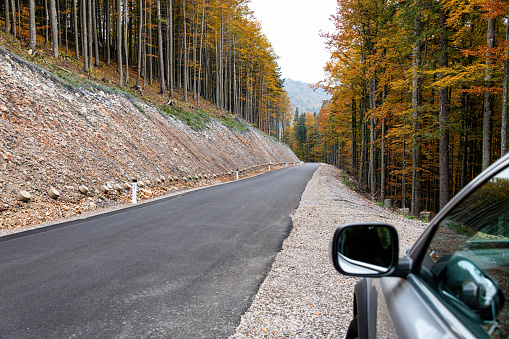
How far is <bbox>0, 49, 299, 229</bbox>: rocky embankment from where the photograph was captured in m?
8.52

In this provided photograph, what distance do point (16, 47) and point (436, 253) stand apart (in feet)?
68.7

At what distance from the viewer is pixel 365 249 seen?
1.65 meters

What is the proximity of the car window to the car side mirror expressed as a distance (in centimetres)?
18

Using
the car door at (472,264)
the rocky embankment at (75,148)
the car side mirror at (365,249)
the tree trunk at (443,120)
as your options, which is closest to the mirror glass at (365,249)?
the car side mirror at (365,249)

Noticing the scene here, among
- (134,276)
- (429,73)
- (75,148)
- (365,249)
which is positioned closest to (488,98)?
(429,73)

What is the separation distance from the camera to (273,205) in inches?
420

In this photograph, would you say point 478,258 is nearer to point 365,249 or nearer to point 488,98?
point 365,249

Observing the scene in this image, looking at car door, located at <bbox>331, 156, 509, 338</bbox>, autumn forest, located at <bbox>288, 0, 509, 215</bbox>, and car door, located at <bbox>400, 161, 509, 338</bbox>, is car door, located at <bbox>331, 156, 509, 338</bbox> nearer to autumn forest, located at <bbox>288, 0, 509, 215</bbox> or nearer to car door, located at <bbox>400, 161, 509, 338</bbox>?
car door, located at <bbox>400, 161, 509, 338</bbox>

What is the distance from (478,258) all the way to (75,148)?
12947 mm

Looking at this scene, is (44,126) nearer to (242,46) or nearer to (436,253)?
(436,253)

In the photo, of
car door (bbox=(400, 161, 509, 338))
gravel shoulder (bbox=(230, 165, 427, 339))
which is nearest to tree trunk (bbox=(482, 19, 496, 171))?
gravel shoulder (bbox=(230, 165, 427, 339))

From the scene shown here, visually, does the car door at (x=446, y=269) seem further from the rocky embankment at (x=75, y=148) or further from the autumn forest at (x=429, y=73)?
the autumn forest at (x=429, y=73)

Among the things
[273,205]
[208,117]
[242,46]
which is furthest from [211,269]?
[242,46]

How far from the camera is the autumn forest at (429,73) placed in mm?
10242
